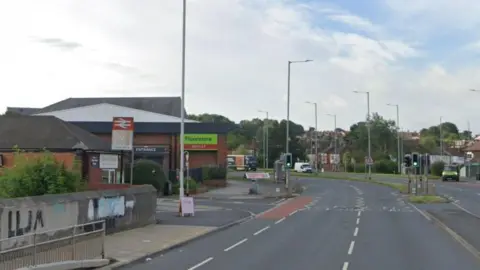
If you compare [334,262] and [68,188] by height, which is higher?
[68,188]

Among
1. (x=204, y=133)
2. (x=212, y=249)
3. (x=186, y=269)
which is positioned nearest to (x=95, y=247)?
(x=186, y=269)

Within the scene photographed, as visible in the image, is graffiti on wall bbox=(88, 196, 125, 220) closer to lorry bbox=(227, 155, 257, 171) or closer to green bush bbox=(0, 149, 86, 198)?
green bush bbox=(0, 149, 86, 198)

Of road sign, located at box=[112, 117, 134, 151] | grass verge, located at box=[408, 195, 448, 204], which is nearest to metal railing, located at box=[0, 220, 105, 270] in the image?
road sign, located at box=[112, 117, 134, 151]

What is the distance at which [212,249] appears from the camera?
20.6 metres

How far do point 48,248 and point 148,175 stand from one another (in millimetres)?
36311

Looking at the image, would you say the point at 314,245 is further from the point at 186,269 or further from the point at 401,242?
the point at 186,269

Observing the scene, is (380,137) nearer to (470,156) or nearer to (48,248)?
(470,156)

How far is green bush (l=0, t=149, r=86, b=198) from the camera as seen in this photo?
22797 mm

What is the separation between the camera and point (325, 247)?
2103cm

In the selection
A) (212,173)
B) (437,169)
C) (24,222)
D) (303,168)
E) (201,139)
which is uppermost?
(201,139)

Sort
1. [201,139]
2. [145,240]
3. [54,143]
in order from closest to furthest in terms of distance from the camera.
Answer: [145,240], [54,143], [201,139]

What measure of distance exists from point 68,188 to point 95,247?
316 inches

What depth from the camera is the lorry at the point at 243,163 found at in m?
118

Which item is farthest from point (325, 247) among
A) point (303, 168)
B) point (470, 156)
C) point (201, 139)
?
point (470, 156)
